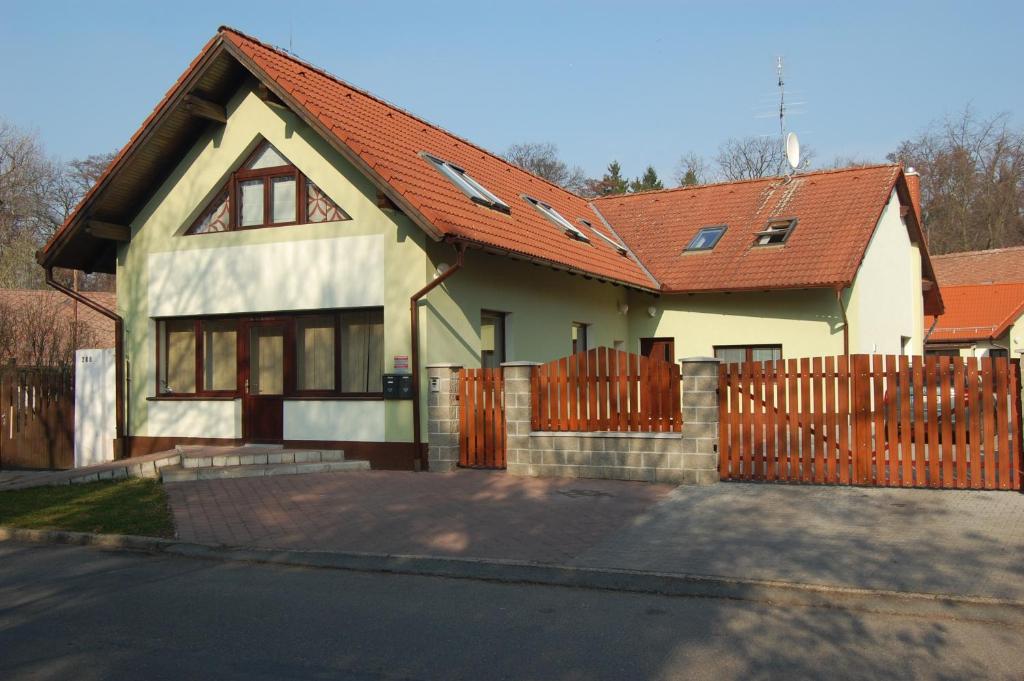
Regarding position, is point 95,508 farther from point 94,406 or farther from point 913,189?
point 913,189

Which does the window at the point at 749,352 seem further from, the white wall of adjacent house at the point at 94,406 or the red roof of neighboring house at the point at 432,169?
the white wall of adjacent house at the point at 94,406

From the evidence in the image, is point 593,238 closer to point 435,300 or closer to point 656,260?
point 656,260

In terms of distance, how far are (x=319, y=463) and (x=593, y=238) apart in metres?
9.38

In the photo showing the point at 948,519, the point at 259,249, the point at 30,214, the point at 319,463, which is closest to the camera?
the point at 948,519

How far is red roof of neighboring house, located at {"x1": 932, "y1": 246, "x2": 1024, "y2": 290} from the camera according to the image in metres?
38.7

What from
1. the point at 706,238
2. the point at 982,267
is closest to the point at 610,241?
the point at 706,238

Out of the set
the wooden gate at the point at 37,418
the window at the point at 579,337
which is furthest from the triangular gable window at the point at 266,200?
the window at the point at 579,337

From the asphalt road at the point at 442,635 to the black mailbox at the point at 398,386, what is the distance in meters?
6.16

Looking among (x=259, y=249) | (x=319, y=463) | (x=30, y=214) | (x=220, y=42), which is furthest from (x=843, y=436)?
(x=30, y=214)

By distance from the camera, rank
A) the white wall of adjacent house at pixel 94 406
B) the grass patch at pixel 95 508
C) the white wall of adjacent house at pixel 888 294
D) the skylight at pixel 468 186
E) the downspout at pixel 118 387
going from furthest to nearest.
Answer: the white wall of adjacent house at pixel 888 294, the white wall of adjacent house at pixel 94 406, the downspout at pixel 118 387, the skylight at pixel 468 186, the grass patch at pixel 95 508

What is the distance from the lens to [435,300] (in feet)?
46.2

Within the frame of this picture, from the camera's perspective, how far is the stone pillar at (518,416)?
42.6 ft

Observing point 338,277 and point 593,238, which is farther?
point 593,238

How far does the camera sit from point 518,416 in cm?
1305
